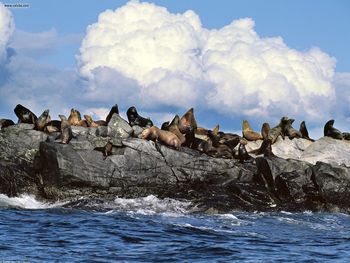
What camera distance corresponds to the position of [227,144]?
30859 millimetres

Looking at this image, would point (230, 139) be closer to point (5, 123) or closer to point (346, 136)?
point (346, 136)

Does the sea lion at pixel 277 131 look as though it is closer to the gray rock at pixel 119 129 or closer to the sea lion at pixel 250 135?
the sea lion at pixel 250 135

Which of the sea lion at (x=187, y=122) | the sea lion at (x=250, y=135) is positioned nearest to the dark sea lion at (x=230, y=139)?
the sea lion at (x=187, y=122)

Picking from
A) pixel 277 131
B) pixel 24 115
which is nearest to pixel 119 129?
pixel 24 115

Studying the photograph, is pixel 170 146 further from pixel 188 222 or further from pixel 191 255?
pixel 191 255

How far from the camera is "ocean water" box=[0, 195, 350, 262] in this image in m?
16.2

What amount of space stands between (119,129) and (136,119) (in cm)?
487

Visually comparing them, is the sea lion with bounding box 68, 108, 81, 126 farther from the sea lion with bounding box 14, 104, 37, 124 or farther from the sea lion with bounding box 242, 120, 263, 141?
the sea lion with bounding box 242, 120, 263, 141

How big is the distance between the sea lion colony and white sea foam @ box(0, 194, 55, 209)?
2514mm

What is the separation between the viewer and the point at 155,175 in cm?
2672

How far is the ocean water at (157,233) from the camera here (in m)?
16.2

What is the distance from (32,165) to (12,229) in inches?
295

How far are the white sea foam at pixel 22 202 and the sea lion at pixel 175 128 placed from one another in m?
6.61

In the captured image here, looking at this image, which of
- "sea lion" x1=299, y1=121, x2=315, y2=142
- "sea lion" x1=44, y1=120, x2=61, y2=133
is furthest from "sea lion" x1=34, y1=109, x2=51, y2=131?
"sea lion" x1=299, y1=121, x2=315, y2=142
